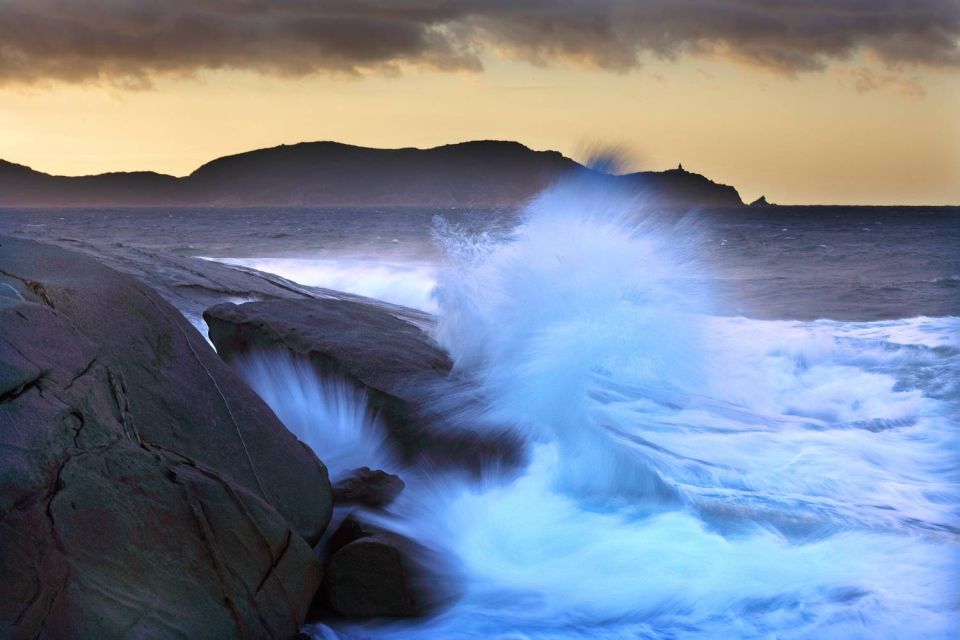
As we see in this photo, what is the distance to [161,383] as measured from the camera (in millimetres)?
3797

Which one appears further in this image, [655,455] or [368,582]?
[655,455]

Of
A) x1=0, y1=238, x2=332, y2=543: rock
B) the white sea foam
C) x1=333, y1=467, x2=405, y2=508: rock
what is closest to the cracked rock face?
x1=0, y1=238, x2=332, y2=543: rock

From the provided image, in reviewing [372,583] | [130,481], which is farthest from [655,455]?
[130,481]

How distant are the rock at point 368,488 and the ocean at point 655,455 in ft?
0.25

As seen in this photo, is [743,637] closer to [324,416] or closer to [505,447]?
[505,447]

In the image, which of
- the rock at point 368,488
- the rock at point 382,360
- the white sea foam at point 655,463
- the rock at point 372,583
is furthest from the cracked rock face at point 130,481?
the rock at point 382,360

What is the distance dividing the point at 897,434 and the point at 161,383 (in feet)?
16.6

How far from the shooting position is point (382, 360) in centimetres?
560

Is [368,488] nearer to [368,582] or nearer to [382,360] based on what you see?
[368,582]

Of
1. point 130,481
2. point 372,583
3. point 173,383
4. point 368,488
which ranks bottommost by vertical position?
point 372,583

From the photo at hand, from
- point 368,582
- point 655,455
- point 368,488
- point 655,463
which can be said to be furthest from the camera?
point 655,455

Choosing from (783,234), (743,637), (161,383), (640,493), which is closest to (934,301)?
(640,493)

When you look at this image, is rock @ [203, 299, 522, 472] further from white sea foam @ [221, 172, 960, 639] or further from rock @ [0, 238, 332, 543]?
rock @ [0, 238, 332, 543]

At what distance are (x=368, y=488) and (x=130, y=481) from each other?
5.17 ft
